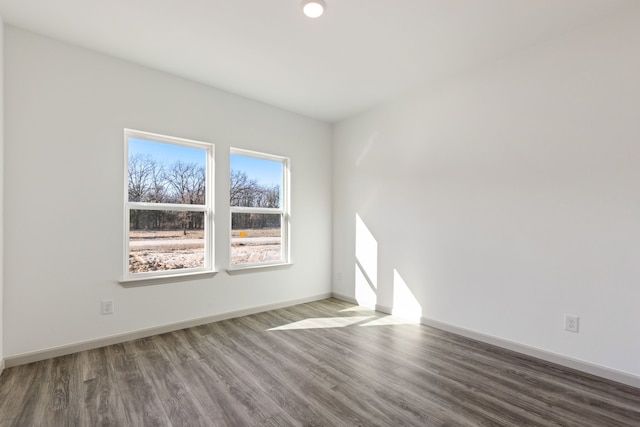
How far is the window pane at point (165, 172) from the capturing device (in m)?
3.20

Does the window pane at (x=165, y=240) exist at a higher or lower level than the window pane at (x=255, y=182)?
lower

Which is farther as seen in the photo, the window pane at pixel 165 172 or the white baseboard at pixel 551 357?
the window pane at pixel 165 172

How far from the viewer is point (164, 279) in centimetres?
329

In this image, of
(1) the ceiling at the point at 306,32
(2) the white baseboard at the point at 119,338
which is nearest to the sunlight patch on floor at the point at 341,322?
(2) the white baseboard at the point at 119,338

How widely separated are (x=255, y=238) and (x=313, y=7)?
9.15 feet

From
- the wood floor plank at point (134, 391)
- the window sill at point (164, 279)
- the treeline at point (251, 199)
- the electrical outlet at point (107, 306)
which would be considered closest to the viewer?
the wood floor plank at point (134, 391)

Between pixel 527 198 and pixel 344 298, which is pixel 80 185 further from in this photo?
pixel 527 198

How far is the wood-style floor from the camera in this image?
1925 mm

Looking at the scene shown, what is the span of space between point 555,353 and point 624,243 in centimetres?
106

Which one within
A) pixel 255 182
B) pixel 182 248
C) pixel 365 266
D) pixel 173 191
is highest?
pixel 255 182

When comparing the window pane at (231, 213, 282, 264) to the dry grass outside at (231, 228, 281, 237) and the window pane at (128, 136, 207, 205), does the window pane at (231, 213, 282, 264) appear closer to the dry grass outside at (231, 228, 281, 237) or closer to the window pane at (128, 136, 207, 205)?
the dry grass outside at (231, 228, 281, 237)

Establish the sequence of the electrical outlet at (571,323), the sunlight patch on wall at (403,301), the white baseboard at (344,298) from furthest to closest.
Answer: the white baseboard at (344,298) → the sunlight patch on wall at (403,301) → the electrical outlet at (571,323)

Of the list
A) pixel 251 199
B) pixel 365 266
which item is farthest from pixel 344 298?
pixel 251 199

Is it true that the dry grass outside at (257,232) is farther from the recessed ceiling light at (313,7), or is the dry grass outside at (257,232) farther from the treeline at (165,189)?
the recessed ceiling light at (313,7)
